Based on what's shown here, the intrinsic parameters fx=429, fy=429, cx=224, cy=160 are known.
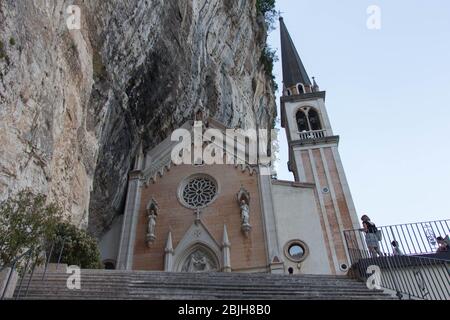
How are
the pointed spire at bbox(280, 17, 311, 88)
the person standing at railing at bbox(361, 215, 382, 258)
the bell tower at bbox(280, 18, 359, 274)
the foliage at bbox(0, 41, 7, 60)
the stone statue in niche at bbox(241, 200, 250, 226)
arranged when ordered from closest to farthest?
the foliage at bbox(0, 41, 7, 60) → the person standing at railing at bbox(361, 215, 382, 258) → the stone statue in niche at bbox(241, 200, 250, 226) → the bell tower at bbox(280, 18, 359, 274) → the pointed spire at bbox(280, 17, 311, 88)

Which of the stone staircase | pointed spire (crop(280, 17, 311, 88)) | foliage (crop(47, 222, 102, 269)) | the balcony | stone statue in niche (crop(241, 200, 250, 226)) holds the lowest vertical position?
the stone staircase

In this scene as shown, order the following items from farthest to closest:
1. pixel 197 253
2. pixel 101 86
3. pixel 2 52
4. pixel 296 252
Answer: pixel 296 252, pixel 197 253, pixel 101 86, pixel 2 52

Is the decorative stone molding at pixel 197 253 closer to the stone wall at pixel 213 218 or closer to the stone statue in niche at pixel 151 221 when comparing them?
the stone wall at pixel 213 218

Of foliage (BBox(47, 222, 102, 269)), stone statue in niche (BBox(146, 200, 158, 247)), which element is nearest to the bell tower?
stone statue in niche (BBox(146, 200, 158, 247))

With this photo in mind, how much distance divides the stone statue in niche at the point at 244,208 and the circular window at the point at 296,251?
1.74 meters

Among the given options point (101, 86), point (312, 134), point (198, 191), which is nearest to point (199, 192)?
point (198, 191)

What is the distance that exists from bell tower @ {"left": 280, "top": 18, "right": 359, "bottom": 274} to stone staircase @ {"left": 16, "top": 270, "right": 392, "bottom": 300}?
32.2 ft

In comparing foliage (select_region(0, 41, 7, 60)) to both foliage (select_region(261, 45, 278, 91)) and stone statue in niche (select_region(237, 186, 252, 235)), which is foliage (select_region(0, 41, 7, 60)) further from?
foliage (select_region(261, 45, 278, 91))

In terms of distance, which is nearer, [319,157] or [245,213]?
[245,213]

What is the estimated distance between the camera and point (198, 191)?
746 inches

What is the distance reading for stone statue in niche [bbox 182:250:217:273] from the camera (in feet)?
54.4

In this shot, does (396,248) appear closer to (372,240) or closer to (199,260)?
(372,240)

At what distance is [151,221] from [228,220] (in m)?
3.17
